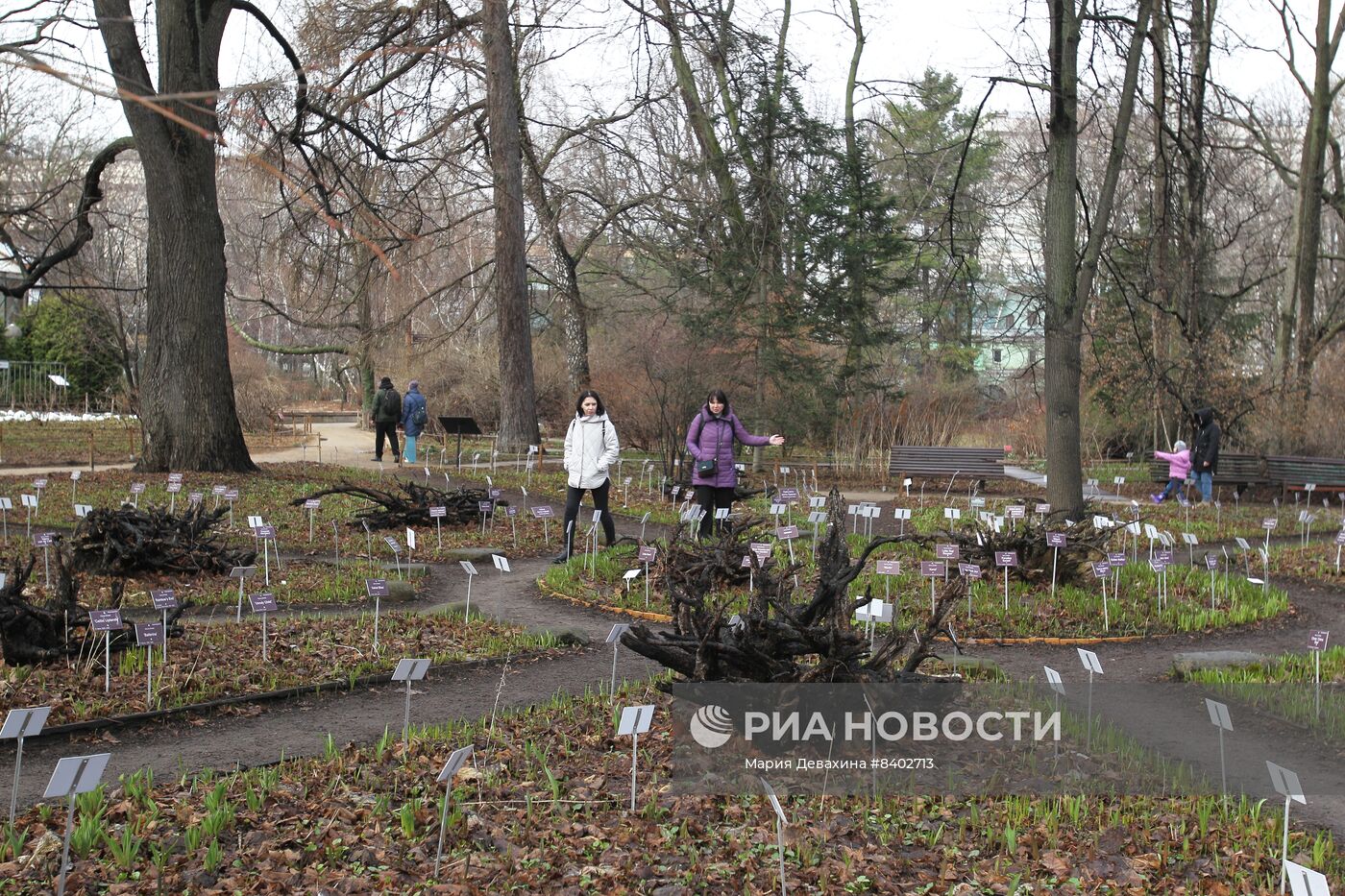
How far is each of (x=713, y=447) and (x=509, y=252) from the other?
11079 mm

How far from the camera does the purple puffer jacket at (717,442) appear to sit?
10.6m

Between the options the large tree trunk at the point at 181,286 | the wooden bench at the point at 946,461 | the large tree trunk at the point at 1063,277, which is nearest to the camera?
the large tree trunk at the point at 1063,277

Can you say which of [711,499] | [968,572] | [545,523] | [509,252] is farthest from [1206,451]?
[509,252]

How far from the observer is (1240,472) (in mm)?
17797

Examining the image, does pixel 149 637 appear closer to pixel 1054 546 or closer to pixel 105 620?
pixel 105 620

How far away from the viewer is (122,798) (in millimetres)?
4223

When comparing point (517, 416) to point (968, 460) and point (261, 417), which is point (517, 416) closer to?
point (968, 460)

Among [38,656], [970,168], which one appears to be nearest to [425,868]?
[38,656]

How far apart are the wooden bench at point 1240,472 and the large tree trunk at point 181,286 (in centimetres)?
1499

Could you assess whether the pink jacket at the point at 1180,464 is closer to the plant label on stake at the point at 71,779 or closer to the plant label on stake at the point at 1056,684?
the plant label on stake at the point at 1056,684

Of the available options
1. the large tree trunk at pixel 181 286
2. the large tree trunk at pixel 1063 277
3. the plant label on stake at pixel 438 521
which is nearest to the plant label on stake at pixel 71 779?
the plant label on stake at pixel 438 521

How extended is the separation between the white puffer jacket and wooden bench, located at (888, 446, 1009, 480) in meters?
9.17

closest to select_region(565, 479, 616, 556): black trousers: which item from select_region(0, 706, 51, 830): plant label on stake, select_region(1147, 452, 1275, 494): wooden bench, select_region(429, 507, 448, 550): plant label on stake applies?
select_region(429, 507, 448, 550): plant label on stake

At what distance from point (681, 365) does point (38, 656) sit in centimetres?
1415
